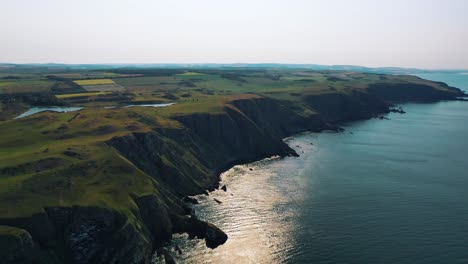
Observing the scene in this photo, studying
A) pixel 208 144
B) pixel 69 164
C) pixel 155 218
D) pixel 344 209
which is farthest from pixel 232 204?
pixel 208 144

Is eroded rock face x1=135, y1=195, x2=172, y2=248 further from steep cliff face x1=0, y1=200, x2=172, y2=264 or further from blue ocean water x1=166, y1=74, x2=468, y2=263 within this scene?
steep cliff face x1=0, y1=200, x2=172, y2=264

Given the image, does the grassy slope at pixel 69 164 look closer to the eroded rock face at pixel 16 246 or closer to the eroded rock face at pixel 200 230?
the eroded rock face at pixel 16 246

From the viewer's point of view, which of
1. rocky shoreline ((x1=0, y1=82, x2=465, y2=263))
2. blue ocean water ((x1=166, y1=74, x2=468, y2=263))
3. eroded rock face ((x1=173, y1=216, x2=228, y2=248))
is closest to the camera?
rocky shoreline ((x1=0, y1=82, x2=465, y2=263))

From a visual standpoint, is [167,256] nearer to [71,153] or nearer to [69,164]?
[69,164]

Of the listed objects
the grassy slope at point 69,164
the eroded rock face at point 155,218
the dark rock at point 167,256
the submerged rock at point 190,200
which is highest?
the grassy slope at point 69,164

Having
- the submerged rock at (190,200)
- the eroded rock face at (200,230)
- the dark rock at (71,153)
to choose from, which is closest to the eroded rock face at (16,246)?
the dark rock at (71,153)

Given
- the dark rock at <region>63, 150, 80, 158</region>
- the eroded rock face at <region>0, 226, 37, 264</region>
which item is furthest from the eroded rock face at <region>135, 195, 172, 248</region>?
the eroded rock face at <region>0, 226, 37, 264</region>

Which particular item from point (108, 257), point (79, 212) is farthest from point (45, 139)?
point (108, 257)

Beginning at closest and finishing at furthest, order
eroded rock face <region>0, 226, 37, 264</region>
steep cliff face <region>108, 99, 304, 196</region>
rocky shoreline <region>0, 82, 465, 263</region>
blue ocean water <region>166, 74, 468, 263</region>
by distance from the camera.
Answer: eroded rock face <region>0, 226, 37, 264</region> < rocky shoreline <region>0, 82, 465, 263</region> < blue ocean water <region>166, 74, 468, 263</region> < steep cliff face <region>108, 99, 304, 196</region>

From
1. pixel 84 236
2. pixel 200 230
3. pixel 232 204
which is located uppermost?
pixel 84 236
